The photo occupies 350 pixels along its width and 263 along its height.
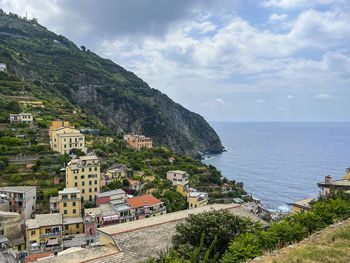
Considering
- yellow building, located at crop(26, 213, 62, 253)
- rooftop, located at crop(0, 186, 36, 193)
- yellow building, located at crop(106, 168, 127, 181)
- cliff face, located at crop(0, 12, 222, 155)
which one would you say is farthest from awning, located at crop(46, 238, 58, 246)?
cliff face, located at crop(0, 12, 222, 155)

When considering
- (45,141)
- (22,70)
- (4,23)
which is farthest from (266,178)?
(4,23)

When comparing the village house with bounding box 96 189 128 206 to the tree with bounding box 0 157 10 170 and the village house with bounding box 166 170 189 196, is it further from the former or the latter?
the tree with bounding box 0 157 10 170

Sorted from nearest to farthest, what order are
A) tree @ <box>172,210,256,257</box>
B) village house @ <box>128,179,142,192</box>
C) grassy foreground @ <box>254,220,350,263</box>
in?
grassy foreground @ <box>254,220,350,263</box> < tree @ <box>172,210,256,257</box> < village house @ <box>128,179,142,192</box>

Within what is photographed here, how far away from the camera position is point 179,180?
50719mm

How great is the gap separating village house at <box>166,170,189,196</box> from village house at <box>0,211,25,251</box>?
1096 inches

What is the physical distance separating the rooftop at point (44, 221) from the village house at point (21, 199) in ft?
11.1

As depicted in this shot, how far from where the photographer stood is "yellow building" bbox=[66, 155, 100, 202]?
36.5 meters

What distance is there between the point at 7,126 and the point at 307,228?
57.7 metres

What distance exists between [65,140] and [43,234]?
22.9 meters

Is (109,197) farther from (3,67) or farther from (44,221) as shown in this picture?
(3,67)

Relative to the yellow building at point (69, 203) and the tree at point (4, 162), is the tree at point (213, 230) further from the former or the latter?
the tree at point (4, 162)

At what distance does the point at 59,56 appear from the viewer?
5581 inches

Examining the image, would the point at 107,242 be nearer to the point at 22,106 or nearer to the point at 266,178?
the point at 22,106

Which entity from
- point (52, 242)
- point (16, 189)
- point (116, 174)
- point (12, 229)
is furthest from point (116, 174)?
point (52, 242)
